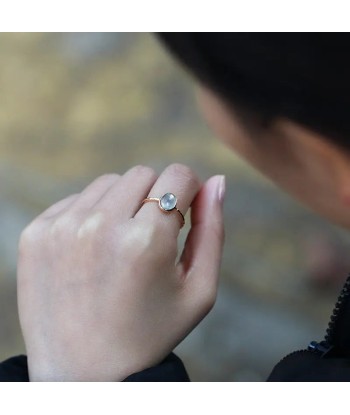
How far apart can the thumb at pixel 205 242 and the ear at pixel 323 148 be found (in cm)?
18

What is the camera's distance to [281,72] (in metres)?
0.48

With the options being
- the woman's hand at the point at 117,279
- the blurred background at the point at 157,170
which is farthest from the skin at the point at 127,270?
the blurred background at the point at 157,170

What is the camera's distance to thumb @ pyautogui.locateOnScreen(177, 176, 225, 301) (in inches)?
26.9

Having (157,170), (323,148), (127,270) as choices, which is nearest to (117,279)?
(127,270)

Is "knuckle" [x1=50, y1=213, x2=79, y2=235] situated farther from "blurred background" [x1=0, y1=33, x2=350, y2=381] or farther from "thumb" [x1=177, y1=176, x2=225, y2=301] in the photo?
"blurred background" [x1=0, y1=33, x2=350, y2=381]

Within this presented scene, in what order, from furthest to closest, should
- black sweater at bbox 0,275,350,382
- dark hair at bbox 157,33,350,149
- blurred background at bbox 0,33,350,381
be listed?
blurred background at bbox 0,33,350,381 < black sweater at bbox 0,275,350,382 < dark hair at bbox 157,33,350,149

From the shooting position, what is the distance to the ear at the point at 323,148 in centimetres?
53

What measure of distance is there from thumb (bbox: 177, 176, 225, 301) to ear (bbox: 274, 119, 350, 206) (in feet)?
0.58

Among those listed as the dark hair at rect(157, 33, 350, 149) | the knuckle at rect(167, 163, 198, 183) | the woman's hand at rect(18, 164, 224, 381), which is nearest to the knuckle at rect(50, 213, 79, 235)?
the woman's hand at rect(18, 164, 224, 381)

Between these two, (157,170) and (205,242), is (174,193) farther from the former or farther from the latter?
(157,170)

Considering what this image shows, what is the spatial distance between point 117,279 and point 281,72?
0.90ft

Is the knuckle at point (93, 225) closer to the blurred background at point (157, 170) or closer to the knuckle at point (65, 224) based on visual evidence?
the knuckle at point (65, 224)
